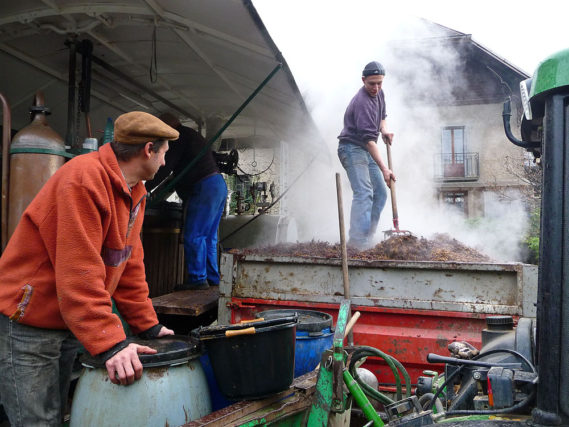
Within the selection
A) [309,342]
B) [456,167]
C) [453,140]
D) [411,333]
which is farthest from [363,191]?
[453,140]

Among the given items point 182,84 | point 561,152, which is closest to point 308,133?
point 182,84

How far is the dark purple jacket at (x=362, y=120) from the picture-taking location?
503cm

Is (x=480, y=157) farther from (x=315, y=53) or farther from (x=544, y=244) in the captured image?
(x=544, y=244)

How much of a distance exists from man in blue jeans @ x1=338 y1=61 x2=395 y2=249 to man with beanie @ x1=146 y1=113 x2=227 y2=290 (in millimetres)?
1522

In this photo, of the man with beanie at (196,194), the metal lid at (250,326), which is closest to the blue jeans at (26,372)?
the metal lid at (250,326)

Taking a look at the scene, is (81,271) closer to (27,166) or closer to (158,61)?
(27,166)

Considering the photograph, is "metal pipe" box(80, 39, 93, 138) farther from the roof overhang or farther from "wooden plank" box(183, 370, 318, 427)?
"wooden plank" box(183, 370, 318, 427)

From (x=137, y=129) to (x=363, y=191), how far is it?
10.7ft

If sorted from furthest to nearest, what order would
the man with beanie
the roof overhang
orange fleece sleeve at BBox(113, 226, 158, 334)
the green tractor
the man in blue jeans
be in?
the man in blue jeans → the man with beanie → the roof overhang → orange fleece sleeve at BBox(113, 226, 158, 334) → the green tractor

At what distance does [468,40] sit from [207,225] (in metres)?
19.6

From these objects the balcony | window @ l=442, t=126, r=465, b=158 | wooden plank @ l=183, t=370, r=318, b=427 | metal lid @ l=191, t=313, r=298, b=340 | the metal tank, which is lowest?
wooden plank @ l=183, t=370, r=318, b=427

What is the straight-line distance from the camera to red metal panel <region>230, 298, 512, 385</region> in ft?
10.5

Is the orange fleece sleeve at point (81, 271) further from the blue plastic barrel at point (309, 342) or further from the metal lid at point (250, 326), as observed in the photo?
the blue plastic barrel at point (309, 342)

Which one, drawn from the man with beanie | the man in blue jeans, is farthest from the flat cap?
the man in blue jeans
